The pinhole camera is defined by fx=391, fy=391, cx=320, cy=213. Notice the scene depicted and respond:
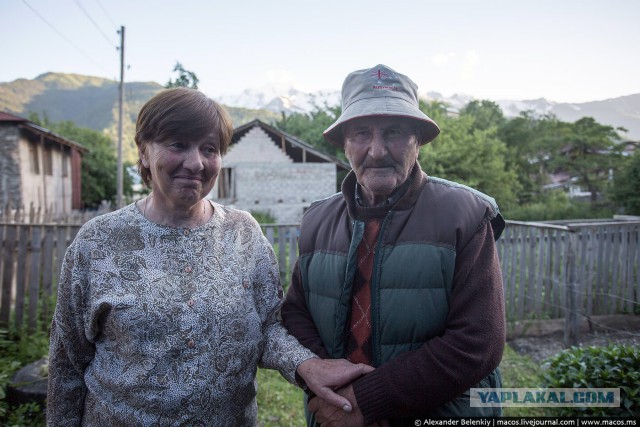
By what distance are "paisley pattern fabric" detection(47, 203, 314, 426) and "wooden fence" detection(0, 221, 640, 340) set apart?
4.04 m

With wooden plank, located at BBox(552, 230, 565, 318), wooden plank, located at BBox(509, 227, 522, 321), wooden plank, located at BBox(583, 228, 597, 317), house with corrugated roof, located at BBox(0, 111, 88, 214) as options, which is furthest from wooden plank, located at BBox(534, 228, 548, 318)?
house with corrugated roof, located at BBox(0, 111, 88, 214)

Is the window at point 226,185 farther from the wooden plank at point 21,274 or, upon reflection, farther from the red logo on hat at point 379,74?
the red logo on hat at point 379,74

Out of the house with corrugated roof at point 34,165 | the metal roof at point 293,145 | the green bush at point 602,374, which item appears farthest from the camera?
the metal roof at point 293,145

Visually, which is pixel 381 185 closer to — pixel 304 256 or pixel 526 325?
pixel 304 256

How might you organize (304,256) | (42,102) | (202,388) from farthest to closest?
(42,102)
(304,256)
(202,388)

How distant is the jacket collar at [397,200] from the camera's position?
1708 millimetres

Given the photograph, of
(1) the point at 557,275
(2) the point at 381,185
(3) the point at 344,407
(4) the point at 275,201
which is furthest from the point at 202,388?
(4) the point at 275,201

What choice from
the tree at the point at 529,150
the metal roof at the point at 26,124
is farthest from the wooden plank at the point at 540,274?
the tree at the point at 529,150

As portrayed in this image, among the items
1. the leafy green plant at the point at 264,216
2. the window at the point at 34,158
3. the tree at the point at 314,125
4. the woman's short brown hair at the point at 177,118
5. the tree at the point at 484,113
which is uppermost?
the tree at the point at 484,113

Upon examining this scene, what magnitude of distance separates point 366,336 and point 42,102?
551 feet

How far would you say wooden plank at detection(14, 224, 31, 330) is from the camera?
491cm

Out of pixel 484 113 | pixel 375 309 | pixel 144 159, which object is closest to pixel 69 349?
pixel 144 159

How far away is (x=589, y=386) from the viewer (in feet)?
9.34

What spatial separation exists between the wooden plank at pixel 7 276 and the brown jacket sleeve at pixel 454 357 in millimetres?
5289
